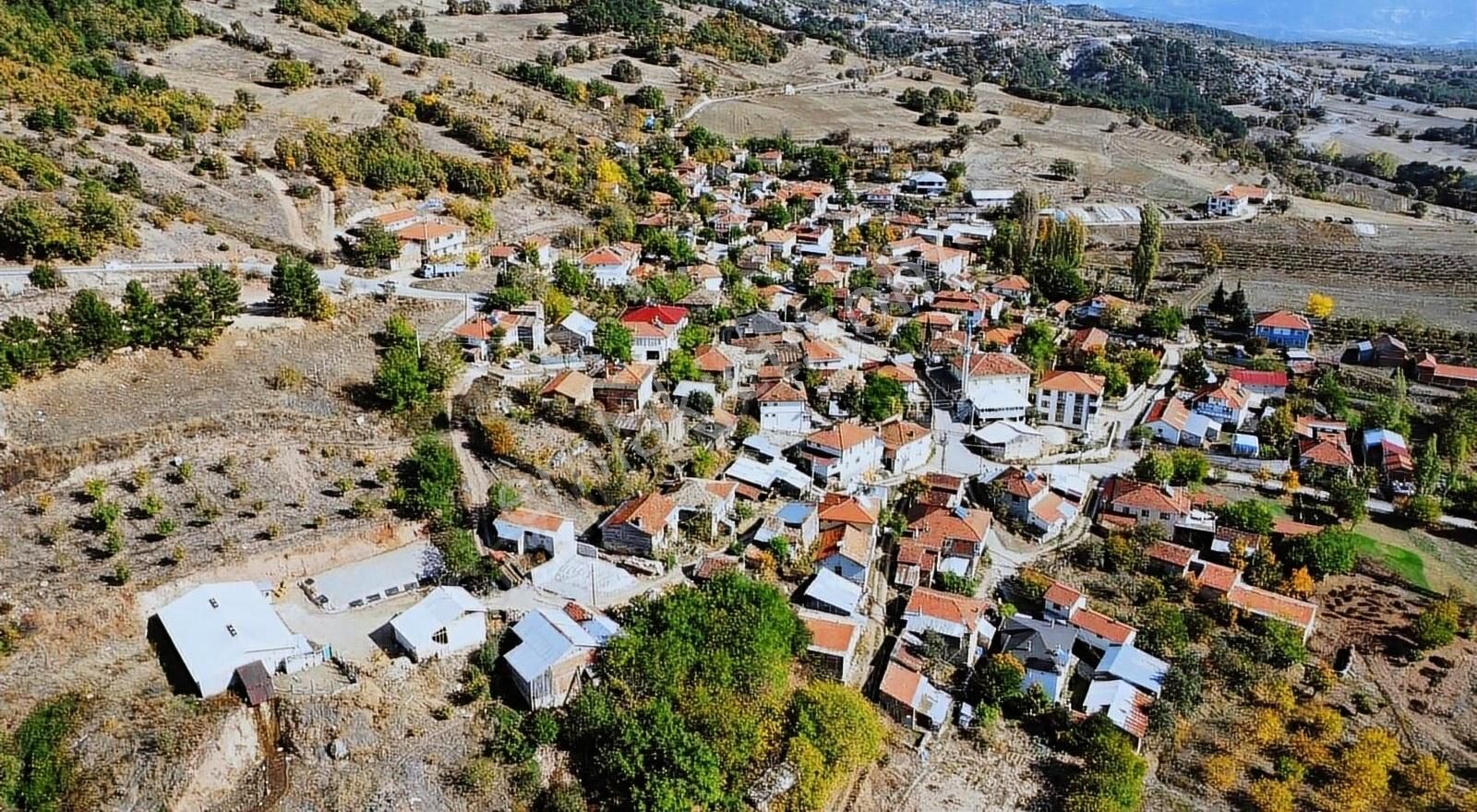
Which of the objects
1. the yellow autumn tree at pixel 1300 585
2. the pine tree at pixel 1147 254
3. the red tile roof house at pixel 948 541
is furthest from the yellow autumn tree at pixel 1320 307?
the red tile roof house at pixel 948 541

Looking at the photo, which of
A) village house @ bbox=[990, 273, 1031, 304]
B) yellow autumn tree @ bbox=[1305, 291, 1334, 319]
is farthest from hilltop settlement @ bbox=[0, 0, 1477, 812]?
yellow autumn tree @ bbox=[1305, 291, 1334, 319]

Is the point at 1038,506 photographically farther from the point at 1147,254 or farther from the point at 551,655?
the point at 1147,254

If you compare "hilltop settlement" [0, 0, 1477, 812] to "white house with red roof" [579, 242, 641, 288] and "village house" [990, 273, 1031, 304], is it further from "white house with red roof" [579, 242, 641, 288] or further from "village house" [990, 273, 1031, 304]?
"village house" [990, 273, 1031, 304]

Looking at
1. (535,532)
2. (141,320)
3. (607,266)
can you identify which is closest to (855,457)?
(535,532)

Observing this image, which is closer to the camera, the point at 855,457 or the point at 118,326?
the point at 118,326

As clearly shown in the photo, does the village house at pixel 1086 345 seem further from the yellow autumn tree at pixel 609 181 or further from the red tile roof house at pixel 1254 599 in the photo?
the yellow autumn tree at pixel 609 181
